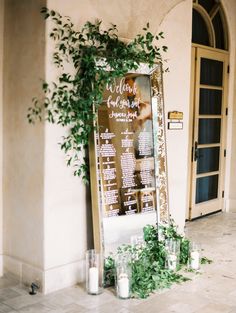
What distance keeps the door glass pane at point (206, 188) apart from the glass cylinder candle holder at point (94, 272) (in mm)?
2862

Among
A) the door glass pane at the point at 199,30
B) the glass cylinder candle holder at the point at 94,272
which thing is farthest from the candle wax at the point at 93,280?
the door glass pane at the point at 199,30

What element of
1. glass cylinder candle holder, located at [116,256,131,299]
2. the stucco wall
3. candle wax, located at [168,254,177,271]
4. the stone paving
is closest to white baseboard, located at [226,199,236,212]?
the stone paving

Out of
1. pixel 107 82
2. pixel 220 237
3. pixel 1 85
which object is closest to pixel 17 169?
pixel 1 85

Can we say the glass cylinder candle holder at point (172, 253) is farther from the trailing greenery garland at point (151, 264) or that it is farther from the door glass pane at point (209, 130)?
the door glass pane at point (209, 130)

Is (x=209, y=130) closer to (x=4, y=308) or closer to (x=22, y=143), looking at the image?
(x=22, y=143)

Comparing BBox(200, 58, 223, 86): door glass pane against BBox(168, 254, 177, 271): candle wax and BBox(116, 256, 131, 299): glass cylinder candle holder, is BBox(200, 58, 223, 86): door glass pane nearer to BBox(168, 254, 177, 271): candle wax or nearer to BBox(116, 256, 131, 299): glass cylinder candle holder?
BBox(168, 254, 177, 271): candle wax

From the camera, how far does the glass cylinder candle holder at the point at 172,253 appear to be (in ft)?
12.7

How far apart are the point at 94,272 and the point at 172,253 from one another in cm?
85

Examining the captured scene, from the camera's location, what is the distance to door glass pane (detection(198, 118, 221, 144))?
6043mm

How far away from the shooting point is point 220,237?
204 inches

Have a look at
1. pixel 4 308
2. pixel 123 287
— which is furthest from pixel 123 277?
pixel 4 308

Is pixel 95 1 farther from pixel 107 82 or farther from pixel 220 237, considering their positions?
pixel 220 237

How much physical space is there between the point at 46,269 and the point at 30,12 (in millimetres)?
2067

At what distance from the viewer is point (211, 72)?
20.0ft
